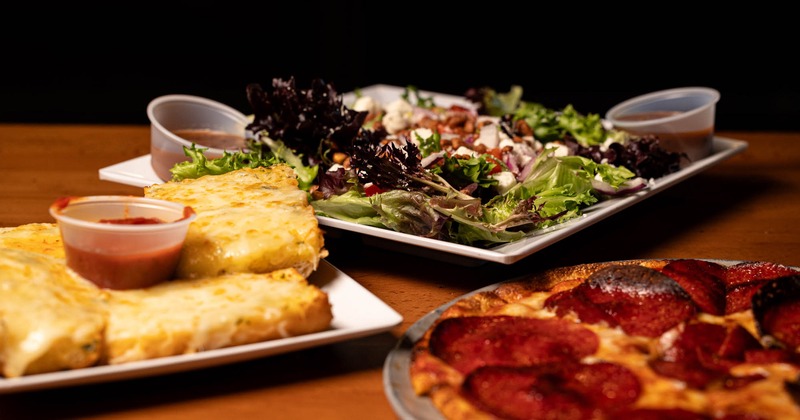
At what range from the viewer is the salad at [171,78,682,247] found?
325 cm

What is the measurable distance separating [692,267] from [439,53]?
6.34 m

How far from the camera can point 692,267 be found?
2797 mm

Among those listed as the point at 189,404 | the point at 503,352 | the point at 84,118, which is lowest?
the point at 84,118

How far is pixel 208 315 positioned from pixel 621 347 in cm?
103

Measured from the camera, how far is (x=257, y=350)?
7.30ft

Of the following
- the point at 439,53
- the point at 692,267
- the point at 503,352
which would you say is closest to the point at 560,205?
the point at 692,267

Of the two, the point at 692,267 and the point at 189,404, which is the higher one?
the point at 692,267

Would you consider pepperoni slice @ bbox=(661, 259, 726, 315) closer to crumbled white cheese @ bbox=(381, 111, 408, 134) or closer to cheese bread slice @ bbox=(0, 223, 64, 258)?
cheese bread slice @ bbox=(0, 223, 64, 258)

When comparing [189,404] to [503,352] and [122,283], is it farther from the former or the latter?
[503,352]

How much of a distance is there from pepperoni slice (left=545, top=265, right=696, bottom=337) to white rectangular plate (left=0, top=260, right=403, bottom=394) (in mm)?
506

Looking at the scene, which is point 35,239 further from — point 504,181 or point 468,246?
point 504,181

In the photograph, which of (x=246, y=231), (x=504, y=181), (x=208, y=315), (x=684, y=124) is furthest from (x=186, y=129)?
(x=684, y=124)

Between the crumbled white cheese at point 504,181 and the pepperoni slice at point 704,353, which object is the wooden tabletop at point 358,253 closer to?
the crumbled white cheese at point 504,181

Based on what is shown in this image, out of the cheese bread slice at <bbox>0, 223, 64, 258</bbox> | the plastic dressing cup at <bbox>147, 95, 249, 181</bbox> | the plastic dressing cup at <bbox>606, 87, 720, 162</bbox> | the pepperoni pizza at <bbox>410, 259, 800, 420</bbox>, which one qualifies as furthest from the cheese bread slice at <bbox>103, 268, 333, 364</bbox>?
the plastic dressing cup at <bbox>606, 87, 720, 162</bbox>
